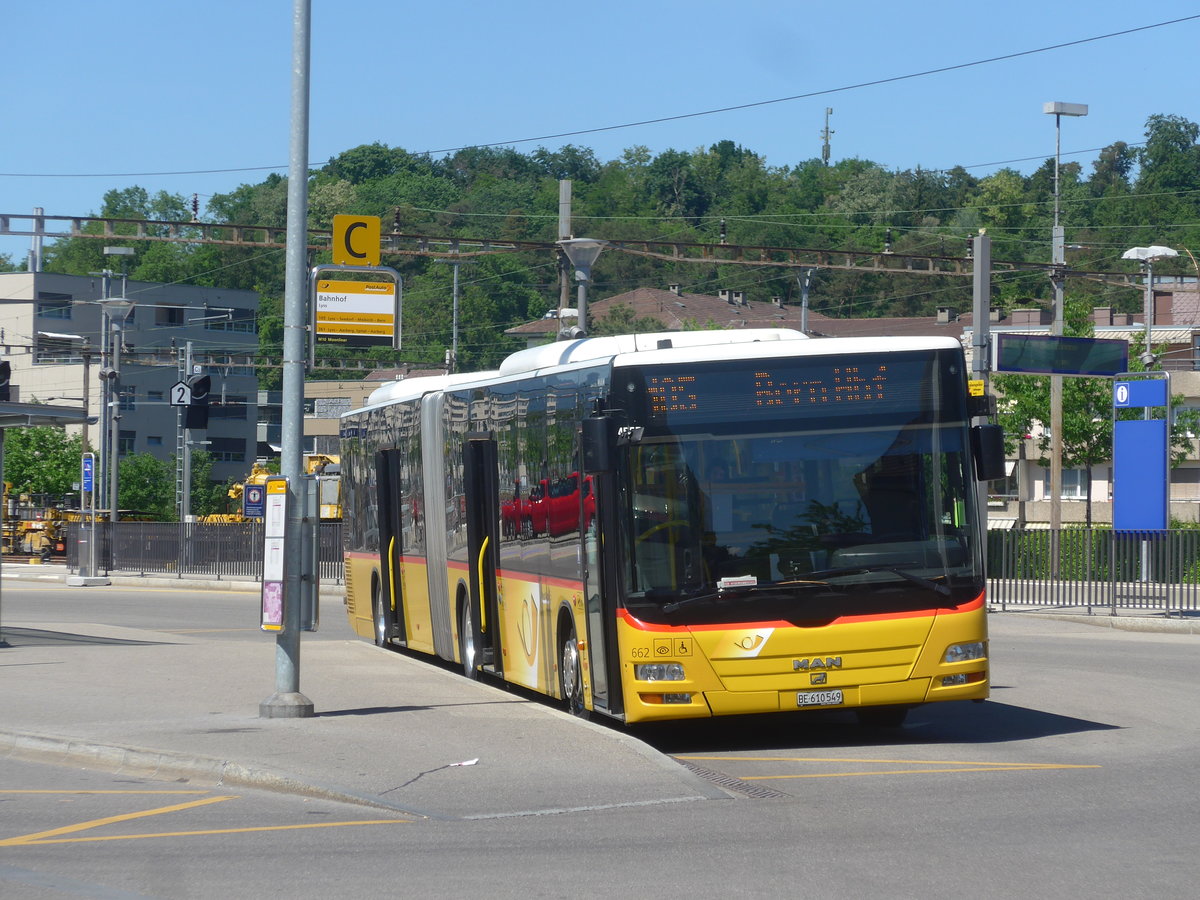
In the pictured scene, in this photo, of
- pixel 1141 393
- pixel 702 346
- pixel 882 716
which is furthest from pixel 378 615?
pixel 1141 393

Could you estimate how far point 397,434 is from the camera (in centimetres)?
2050

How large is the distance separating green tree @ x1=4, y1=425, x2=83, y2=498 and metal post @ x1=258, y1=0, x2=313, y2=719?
66.5 m

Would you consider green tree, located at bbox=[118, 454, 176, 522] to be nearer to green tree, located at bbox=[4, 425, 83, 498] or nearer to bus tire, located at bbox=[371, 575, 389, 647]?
green tree, located at bbox=[4, 425, 83, 498]

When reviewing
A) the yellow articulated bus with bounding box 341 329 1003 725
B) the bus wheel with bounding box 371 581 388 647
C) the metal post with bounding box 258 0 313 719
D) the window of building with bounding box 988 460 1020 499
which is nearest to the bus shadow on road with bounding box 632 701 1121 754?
the yellow articulated bus with bounding box 341 329 1003 725

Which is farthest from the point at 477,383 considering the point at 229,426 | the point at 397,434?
the point at 229,426

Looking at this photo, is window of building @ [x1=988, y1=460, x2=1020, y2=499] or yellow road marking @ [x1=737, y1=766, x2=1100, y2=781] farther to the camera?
window of building @ [x1=988, y1=460, x2=1020, y2=499]

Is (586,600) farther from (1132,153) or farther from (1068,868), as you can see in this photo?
(1132,153)

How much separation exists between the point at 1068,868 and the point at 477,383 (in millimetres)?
10206

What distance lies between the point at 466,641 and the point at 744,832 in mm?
8932

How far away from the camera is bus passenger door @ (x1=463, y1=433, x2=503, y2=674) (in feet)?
54.3

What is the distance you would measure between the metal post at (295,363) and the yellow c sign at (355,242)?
42 cm

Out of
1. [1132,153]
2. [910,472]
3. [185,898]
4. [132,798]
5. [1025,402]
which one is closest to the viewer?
[185,898]

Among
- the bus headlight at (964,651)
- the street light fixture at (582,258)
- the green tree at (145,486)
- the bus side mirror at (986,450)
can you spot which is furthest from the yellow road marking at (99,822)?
the green tree at (145,486)

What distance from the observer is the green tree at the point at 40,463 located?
7662 cm
